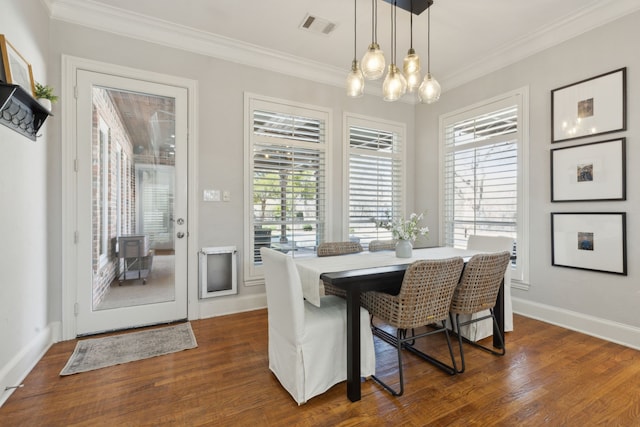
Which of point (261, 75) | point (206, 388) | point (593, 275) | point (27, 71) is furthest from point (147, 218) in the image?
point (593, 275)

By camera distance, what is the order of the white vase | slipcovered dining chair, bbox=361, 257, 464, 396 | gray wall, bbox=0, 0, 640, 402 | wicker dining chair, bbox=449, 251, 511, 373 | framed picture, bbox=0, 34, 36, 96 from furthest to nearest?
1. the white vase
2. wicker dining chair, bbox=449, 251, 511, 373
3. gray wall, bbox=0, 0, 640, 402
4. slipcovered dining chair, bbox=361, 257, 464, 396
5. framed picture, bbox=0, 34, 36, 96

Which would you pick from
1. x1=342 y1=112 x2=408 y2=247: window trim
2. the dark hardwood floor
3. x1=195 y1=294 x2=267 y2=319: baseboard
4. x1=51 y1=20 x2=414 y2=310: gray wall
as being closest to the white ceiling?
x1=51 y1=20 x2=414 y2=310: gray wall

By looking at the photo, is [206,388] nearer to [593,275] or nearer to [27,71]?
→ [27,71]

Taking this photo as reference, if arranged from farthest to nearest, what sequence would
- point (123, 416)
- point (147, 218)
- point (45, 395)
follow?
point (147, 218)
point (45, 395)
point (123, 416)

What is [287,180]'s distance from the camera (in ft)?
12.6

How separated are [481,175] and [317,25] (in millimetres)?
2600

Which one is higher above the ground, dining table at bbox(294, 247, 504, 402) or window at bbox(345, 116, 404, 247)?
window at bbox(345, 116, 404, 247)

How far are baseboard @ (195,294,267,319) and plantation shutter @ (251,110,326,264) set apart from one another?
45 centimetres

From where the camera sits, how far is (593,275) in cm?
297

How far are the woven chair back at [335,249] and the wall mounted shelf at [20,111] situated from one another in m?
2.35

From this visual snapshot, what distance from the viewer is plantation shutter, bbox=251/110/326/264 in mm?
3707

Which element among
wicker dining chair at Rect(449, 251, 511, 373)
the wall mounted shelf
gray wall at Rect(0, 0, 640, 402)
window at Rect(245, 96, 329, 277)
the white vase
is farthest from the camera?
window at Rect(245, 96, 329, 277)

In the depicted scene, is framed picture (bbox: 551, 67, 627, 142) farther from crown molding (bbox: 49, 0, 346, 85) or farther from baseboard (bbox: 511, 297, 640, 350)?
crown molding (bbox: 49, 0, 346, 85)

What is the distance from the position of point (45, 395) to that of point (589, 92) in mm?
4940
